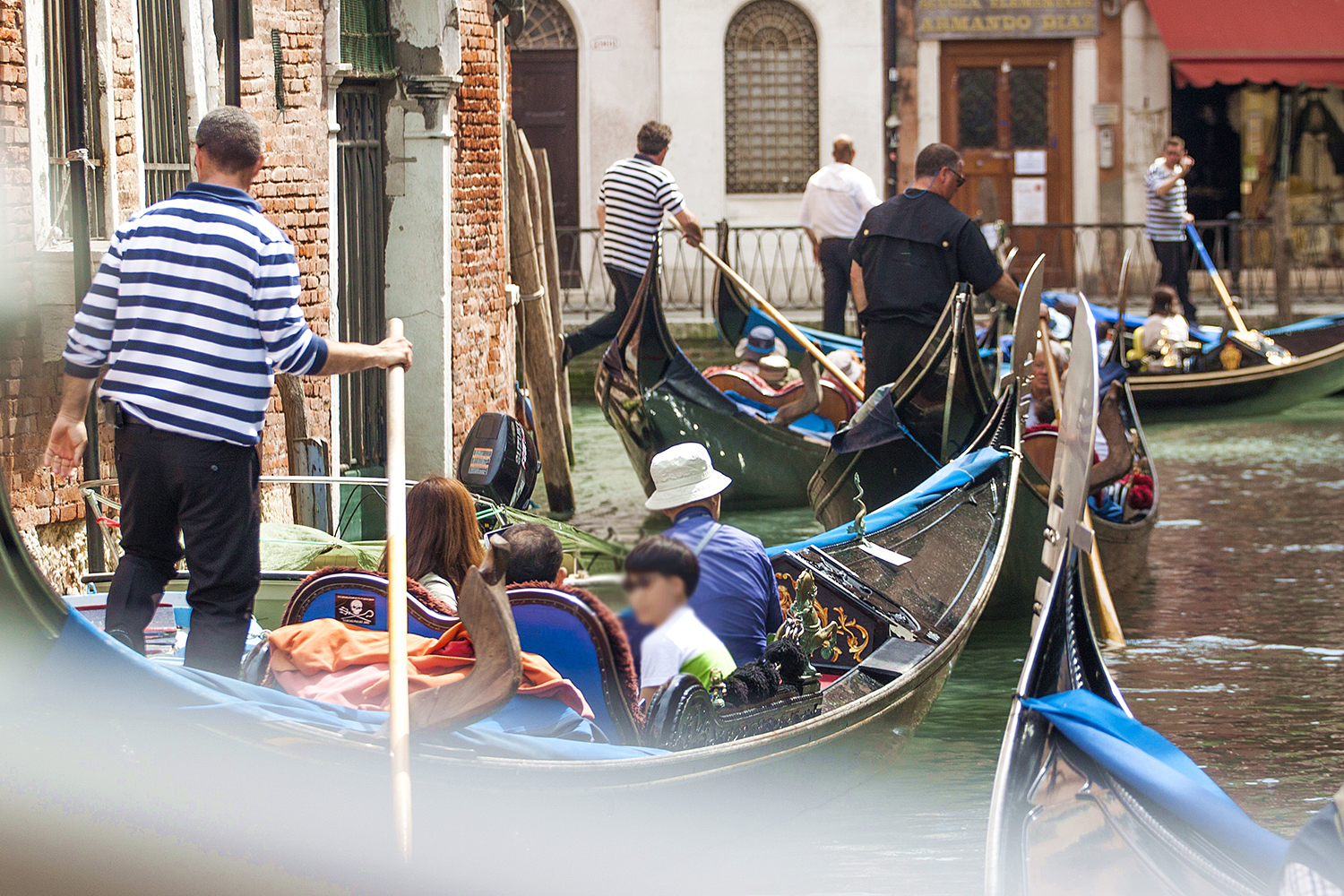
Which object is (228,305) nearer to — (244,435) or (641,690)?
(244,435)

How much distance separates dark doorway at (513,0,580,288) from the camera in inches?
499

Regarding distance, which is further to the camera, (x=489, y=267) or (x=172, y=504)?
(x=489, y=267)

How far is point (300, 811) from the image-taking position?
2191 mm

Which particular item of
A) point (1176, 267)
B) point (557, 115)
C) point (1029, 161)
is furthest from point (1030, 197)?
point (557, 115)

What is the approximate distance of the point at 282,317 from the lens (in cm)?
276

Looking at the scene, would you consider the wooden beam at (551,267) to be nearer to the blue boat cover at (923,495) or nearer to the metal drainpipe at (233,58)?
the metal drainpipe at (233,58)

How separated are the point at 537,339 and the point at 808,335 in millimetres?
1792

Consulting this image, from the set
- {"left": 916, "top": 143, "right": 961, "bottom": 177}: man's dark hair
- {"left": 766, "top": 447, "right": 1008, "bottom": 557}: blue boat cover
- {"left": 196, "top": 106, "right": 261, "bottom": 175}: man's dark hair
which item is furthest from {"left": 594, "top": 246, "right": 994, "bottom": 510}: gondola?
{"left": 196, "top": 106, "right": 261, "bottom": 175}: man's dark hair

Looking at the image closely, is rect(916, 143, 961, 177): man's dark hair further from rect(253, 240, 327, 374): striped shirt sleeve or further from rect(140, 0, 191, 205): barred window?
rect(253, 240, 327, 374): striped shirt sleeve

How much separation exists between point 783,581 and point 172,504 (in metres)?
1.57

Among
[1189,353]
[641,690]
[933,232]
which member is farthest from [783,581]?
[1189,353]

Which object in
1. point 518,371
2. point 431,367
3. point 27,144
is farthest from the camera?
point 518,371

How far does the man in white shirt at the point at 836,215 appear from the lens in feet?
26.8

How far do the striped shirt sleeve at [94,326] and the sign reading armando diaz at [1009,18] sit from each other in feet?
36.0
